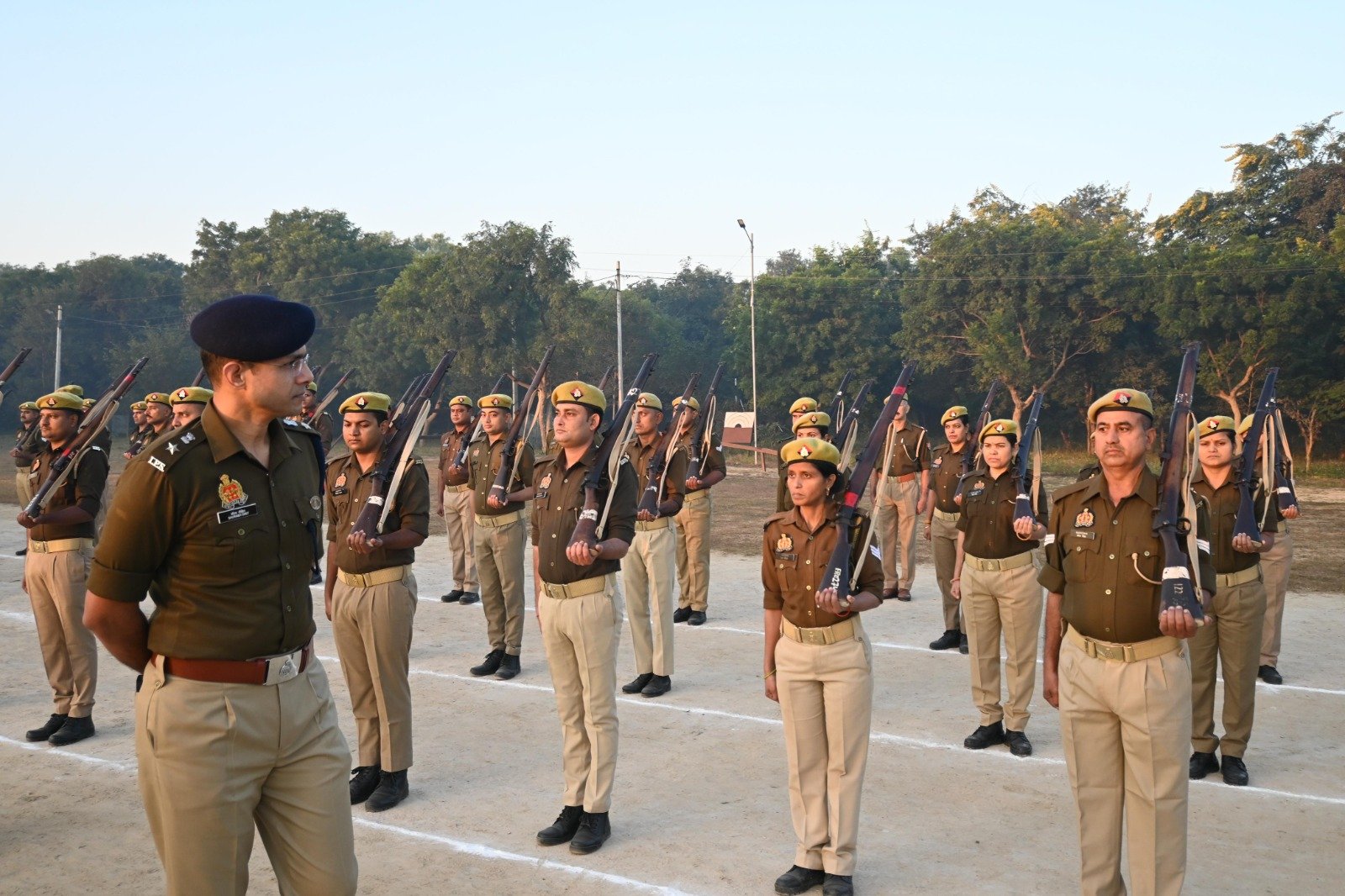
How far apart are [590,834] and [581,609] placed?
43.8 inches

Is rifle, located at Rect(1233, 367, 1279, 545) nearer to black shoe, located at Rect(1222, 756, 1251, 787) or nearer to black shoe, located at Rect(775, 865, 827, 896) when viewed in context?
black shoe, located at Rect(1222, 756, 1251, 787)

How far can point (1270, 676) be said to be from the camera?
8.59 meters

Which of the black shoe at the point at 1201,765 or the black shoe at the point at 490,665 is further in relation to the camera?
the black shoe at the point at 490,665

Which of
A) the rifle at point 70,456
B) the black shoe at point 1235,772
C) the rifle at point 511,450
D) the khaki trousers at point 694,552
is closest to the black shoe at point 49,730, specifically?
the rifle at point 70,456

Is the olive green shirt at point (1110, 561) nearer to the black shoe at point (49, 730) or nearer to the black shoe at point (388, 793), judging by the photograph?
the black shoe at point (388, 793)

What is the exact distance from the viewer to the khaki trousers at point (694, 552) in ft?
37.0

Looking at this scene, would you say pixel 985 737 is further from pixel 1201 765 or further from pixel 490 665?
pixel 490 665

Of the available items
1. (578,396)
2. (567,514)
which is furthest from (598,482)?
(578,396)

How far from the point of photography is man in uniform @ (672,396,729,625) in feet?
36.9

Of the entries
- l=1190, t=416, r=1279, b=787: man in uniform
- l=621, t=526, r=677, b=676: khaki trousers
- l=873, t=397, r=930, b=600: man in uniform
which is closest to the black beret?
l=621, t=526, r=677, b=676: khaki trousers

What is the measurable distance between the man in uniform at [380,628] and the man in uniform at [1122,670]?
130 inches

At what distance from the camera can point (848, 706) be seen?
501 cm

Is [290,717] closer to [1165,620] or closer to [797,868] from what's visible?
[797,868]

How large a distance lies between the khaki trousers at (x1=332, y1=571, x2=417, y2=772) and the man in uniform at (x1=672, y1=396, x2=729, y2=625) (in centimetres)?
510
